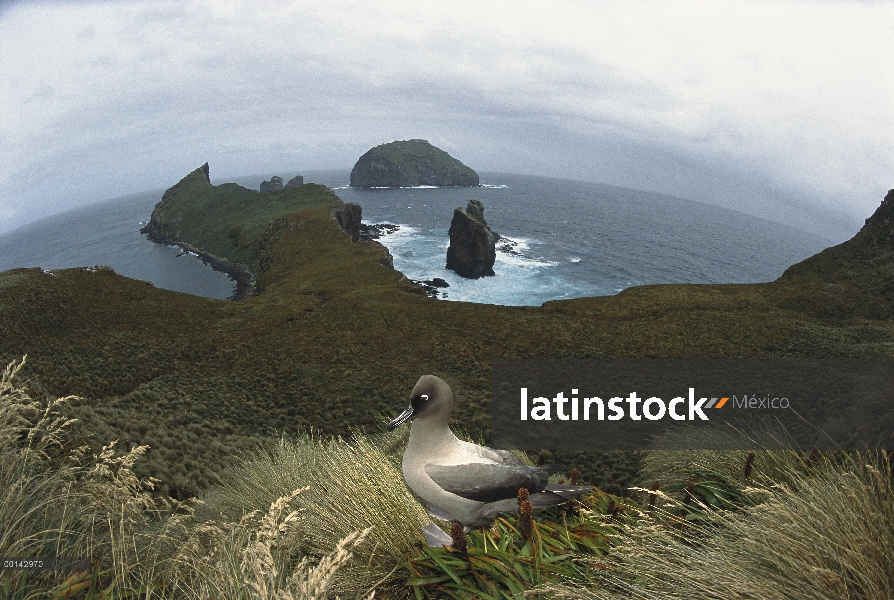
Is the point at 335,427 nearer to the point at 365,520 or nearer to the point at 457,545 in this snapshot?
the point at 365,520

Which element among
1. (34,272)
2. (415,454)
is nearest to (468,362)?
(415,454)

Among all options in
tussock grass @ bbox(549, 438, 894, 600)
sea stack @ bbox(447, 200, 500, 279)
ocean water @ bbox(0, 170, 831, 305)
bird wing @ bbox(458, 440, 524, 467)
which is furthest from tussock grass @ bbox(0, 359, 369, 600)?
sea stack @ bbox(447, 200, 500, 279)

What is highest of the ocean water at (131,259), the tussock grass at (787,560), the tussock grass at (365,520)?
the tussock grass at (787,560)

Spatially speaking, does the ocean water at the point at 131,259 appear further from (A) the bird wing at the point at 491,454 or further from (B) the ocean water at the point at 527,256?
(A) the bird wing at the point at 491,454

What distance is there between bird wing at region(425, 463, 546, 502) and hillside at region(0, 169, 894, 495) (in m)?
11.1

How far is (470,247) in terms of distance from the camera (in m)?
85.7

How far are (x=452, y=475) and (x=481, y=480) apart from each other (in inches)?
10.4

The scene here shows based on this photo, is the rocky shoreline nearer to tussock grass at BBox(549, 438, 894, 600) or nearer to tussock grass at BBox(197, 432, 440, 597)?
tussock grass at BBox(197, 432, 440, 597)

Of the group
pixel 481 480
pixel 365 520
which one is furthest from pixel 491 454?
pixel 365 520

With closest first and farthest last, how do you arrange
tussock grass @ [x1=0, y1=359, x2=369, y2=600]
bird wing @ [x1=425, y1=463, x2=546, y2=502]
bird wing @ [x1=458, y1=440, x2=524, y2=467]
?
tussock grass @ [x1=0, y1=359, x2=369, y2=600], bird wing @ [x1=425, y1=463, x2=546, y2=502], bird wing @ [x1=458, y1=440, x2=524, y2=467]

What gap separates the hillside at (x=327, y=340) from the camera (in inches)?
848

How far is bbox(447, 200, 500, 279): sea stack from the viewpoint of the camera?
84.4m

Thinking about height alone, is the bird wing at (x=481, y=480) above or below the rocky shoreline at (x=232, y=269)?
above

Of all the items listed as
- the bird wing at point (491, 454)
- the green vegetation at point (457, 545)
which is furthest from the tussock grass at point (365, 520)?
the bird wing at point (491, 454)
